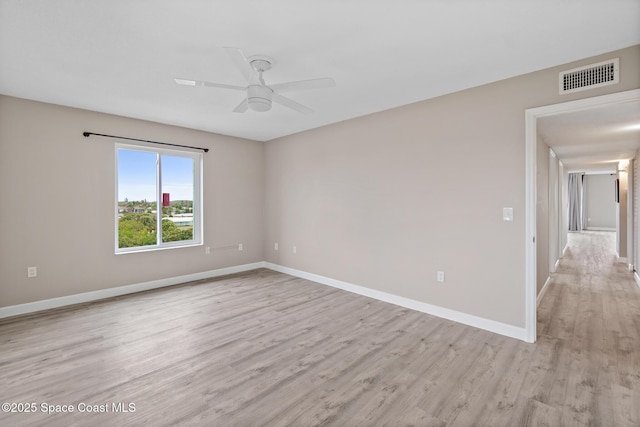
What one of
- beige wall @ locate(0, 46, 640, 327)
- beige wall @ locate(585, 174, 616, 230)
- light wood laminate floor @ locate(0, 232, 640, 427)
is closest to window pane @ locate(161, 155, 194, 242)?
beige wall @ locate(0, 46, 640, 327)

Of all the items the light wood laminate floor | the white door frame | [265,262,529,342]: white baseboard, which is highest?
the white door frame

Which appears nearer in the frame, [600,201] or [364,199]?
[364,199]

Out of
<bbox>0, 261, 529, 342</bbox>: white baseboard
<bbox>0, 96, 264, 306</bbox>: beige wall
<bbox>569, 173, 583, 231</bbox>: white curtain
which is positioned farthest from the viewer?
<bbox>569, 173, 583, 231</bbox>: white curtain

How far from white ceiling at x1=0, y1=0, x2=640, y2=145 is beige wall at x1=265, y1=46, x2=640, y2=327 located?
11.8 inches

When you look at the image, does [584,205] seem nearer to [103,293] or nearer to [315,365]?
[315,365]

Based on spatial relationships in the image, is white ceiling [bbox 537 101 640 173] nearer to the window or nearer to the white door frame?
the white door frame

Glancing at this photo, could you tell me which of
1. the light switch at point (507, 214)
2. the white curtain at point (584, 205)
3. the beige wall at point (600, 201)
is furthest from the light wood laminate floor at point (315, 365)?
the beige wall at point (600, 201)

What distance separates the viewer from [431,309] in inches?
141

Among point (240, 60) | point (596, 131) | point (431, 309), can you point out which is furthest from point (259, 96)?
point (596, 131)

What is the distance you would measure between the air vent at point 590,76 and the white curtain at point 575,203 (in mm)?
12282

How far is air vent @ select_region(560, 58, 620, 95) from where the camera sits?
2453 millimetres

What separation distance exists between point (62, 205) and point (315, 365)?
12.5 ft

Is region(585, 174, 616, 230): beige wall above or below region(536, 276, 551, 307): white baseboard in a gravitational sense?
above

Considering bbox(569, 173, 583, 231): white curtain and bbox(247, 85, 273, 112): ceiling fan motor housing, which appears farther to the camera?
bbox(569, 173, 583, 231): white curtain
